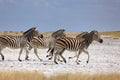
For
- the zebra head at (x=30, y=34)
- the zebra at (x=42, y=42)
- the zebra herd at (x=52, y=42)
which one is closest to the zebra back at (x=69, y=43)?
the zebra herd at (x=52, y=42)

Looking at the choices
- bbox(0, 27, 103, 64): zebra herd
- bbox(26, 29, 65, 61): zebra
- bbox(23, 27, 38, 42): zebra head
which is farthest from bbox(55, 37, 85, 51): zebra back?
bbox(23, 27, 38, 42): zebra head

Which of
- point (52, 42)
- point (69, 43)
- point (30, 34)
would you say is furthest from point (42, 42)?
point (69, 43)

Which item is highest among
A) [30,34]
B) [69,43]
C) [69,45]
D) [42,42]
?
[30,34]

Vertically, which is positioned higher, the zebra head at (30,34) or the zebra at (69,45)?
the zebra head at (30,34)

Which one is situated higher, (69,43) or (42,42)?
(42,42)

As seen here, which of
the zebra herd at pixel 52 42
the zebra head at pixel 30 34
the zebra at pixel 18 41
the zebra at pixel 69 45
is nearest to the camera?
the zebra at pixel 69 45

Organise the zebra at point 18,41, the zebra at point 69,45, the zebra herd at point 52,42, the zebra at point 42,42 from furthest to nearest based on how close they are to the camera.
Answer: the zebra at point 42,42, the zebra at point 18,41, the zebra herd at point 52,42, the zebra at point 69,45

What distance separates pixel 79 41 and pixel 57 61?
5.16 ft

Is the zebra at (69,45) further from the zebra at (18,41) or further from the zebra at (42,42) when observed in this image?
the zebra at (18,41)

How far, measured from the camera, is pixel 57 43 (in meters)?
23.6

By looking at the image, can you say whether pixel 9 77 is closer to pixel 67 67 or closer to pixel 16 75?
pixel 16 75

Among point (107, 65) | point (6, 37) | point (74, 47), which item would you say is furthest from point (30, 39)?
point (107, 65)

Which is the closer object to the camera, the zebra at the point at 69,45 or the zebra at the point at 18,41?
the zebra at the point at 69,45

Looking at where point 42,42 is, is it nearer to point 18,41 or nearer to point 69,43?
point 18,41
